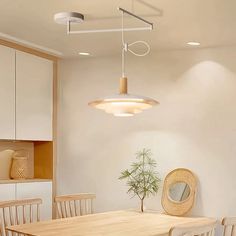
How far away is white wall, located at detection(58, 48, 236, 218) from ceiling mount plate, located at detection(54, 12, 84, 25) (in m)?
1.53

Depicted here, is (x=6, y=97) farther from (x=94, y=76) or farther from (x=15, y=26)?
(x=94, y=76)

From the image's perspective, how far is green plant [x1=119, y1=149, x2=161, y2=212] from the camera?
4481mm

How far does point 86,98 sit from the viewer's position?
507 cm

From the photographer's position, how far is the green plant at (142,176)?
4.48 m

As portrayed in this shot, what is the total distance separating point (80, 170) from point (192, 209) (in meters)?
1.37

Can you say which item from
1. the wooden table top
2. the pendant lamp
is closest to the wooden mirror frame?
the wooden table top

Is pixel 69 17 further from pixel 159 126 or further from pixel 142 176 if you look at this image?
pixel 142 176

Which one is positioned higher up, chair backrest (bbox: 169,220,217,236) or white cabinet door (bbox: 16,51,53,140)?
white cabinet door (bbox: 16,51,53,140)

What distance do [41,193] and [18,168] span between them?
367 mm

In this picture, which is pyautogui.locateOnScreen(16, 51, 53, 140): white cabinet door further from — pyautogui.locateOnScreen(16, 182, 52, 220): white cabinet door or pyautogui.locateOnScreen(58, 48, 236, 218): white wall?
pyautogui.locateOnScreen(16, 182, 52, 220): white cabinet door

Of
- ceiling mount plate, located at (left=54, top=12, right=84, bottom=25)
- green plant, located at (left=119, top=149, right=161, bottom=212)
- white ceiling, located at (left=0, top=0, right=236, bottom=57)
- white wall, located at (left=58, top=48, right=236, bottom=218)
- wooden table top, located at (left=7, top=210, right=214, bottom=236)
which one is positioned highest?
white ceiling, located at (left=0, top=0, right=236, bottom=57)

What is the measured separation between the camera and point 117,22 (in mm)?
3582

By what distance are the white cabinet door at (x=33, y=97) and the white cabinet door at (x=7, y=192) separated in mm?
502

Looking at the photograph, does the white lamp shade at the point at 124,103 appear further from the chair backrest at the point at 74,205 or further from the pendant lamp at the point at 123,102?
the chair backrest at the point at 74,205
